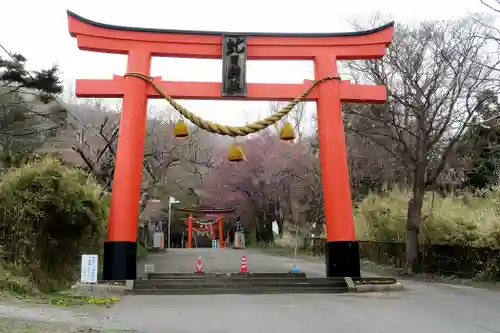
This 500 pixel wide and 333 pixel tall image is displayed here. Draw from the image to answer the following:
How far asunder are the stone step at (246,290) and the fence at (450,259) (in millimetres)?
4787

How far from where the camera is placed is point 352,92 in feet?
44.2

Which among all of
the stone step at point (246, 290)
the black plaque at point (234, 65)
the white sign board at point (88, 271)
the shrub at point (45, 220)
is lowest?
the stone step at point (246, 290)

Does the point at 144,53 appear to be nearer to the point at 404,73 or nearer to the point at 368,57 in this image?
the point at 368,57

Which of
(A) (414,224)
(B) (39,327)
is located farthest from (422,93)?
(B) (39,327)

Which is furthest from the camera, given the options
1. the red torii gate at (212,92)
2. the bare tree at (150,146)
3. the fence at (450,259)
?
the bare tree at (150,146)

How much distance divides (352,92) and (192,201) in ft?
117

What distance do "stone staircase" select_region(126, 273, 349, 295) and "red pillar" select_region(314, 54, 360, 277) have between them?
0.68 m

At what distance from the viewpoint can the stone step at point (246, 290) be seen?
443 inches

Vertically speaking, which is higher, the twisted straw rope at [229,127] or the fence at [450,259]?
the twisted straw rope at [229,127]

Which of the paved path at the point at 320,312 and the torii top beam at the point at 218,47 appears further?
the torii top beam at the point at 218,47

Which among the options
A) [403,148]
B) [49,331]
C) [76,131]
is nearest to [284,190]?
[76,131]

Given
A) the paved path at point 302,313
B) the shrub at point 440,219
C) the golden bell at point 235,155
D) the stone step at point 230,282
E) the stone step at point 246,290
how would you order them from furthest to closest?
the shrub at point 440,219 → the golden bell at point 235,155 → the stone step at point 230,282 → the stone step at point 246,290 → the paved path at point 302,313

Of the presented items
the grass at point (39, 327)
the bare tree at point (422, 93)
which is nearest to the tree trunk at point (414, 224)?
the bare tree at point (422, 93)

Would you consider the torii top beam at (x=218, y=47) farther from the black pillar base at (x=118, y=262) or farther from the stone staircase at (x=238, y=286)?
the stone staircase at (x=238, y=286)
